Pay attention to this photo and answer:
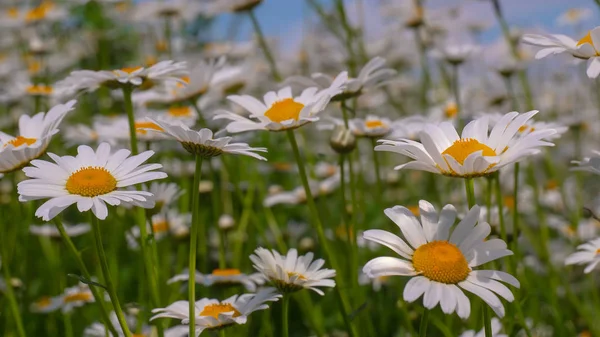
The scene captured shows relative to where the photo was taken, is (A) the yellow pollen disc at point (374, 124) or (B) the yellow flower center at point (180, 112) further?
(B) the yellow flower center at point (180, 112)

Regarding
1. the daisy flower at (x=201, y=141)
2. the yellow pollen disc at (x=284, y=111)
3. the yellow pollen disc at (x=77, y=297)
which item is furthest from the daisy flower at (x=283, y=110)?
the yellow pollen disc at (x=77, y=297)

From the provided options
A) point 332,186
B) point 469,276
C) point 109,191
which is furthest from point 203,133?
point 332,186

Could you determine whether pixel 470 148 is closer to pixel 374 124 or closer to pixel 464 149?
pixel 464 149

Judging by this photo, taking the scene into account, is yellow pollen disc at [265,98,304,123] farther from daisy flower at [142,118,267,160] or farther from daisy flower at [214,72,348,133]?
daisy flower at [142,118,267,160]

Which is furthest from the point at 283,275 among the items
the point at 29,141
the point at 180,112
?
the point at 180,112

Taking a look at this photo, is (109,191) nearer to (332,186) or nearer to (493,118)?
(493,118)

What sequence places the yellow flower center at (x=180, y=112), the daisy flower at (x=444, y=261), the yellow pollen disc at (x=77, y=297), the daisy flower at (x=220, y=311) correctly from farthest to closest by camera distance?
the yellow flower center at (x=180, y=112) → the yellow pollen disc at (x=77, y=297) → the daisy flower at (x=220, y=311) → the daisy flower at (x=444, y=261)

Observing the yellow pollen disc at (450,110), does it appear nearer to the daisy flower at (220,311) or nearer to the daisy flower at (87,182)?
the daisy flower at (220,311)
